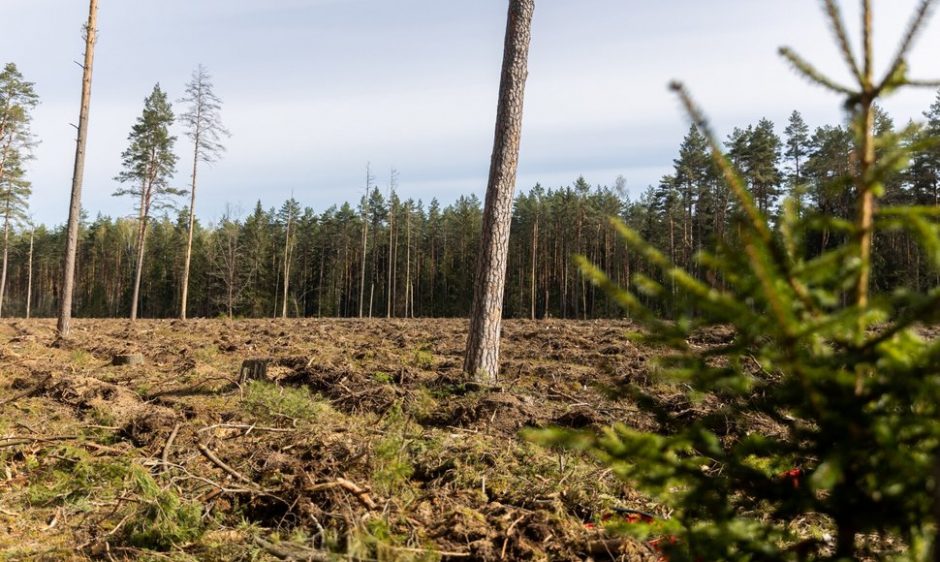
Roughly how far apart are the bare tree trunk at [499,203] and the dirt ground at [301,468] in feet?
1.75

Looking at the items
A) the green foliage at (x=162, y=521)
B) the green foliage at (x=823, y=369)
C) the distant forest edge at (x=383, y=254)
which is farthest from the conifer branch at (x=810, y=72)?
the distant forest edge at (x=383, y=254)

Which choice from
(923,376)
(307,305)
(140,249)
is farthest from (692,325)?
(307,305)

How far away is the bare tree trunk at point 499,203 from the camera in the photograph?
796cm

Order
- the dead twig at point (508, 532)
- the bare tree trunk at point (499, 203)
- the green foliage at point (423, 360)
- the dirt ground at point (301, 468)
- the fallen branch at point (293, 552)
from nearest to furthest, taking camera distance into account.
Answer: the fallen branch at point (293, 552) < the dead twig at point (508, 532) < the dirt ground at point (301, 468) < the bare tree trunk at point (499, 203) < the green foliage at point (423, 360)

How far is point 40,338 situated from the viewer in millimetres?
13492

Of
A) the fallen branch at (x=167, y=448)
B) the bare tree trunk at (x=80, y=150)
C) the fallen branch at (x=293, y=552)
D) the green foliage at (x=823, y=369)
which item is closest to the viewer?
the green foliage at (x=823, y=369)

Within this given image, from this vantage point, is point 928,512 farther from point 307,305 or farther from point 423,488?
point 307,305

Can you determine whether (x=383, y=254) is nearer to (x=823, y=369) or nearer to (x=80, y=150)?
(x=80, y=150)

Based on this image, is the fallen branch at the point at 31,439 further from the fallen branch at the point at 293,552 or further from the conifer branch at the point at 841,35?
the conifer branch at the point at 841,35

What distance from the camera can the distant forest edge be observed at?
154 ft

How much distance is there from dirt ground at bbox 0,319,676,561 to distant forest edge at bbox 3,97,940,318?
3826 cm

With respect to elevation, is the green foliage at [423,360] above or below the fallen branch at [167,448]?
above

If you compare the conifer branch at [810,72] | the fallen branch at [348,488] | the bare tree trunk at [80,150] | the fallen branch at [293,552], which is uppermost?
the bare tree trunk at [80,150]

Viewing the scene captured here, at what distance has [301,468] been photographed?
4395 mm
